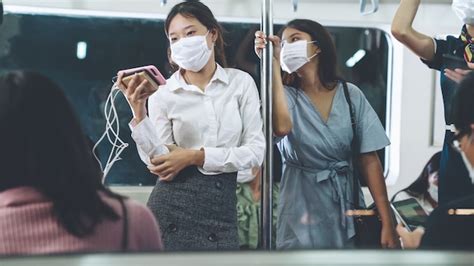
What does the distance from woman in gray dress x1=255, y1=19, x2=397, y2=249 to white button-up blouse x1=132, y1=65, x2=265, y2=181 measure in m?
0.08

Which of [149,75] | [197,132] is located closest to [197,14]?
[149,75]

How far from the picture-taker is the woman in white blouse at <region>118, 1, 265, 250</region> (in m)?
1.86

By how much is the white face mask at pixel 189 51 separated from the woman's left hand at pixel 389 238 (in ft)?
2.55

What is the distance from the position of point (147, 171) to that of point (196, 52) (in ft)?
1.26

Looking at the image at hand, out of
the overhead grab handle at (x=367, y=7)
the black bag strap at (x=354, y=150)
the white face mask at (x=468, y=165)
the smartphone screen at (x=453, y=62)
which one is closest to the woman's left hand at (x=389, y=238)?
the black bag strap at (x=354, y=150)

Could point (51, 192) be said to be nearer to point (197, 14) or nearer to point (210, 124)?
point (210, 124)

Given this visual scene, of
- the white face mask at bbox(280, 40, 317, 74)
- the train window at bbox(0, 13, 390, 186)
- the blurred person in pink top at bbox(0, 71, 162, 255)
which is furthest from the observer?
the white face mask at bbox(280, 40, 317, 74)

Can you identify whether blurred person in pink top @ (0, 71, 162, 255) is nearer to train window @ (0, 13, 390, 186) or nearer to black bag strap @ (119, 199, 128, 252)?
black bag strap @ (119, 199, 128, 252)

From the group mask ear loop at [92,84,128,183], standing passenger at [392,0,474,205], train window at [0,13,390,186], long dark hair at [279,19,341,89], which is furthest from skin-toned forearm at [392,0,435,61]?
mask ear loop at [92,84,128,183]

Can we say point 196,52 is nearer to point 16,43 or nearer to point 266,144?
point 266,144

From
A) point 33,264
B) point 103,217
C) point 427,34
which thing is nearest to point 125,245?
point 103,217

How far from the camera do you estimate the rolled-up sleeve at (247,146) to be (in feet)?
6.14

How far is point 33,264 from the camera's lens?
1620 millimetres

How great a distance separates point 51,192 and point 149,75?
0.50m
